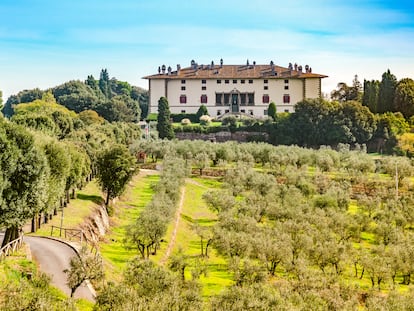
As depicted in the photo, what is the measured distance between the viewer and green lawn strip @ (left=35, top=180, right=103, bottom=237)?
39597 millimetres

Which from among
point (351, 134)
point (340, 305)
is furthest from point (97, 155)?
point (351, 134)

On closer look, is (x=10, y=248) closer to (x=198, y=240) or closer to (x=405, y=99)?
(x=198, y=240)

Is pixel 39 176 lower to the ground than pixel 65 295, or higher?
higher

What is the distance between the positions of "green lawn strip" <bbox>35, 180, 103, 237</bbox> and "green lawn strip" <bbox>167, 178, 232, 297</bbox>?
723 cm

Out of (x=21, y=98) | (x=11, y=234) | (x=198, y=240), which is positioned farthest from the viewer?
(x=21, y=98)

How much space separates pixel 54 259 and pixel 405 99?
3819 inches

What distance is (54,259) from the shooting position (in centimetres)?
3045

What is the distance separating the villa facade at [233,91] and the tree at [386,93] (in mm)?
13766

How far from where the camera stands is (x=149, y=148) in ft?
287

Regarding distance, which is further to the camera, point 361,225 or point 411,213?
point 411,213

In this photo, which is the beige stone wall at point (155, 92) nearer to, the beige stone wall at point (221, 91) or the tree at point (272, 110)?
the beige stone wall at point (221, 91)

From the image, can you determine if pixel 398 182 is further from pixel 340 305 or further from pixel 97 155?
pixel 340 305

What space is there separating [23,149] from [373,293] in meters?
20.6

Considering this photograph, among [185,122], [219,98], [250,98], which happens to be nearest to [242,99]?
[250,98]
